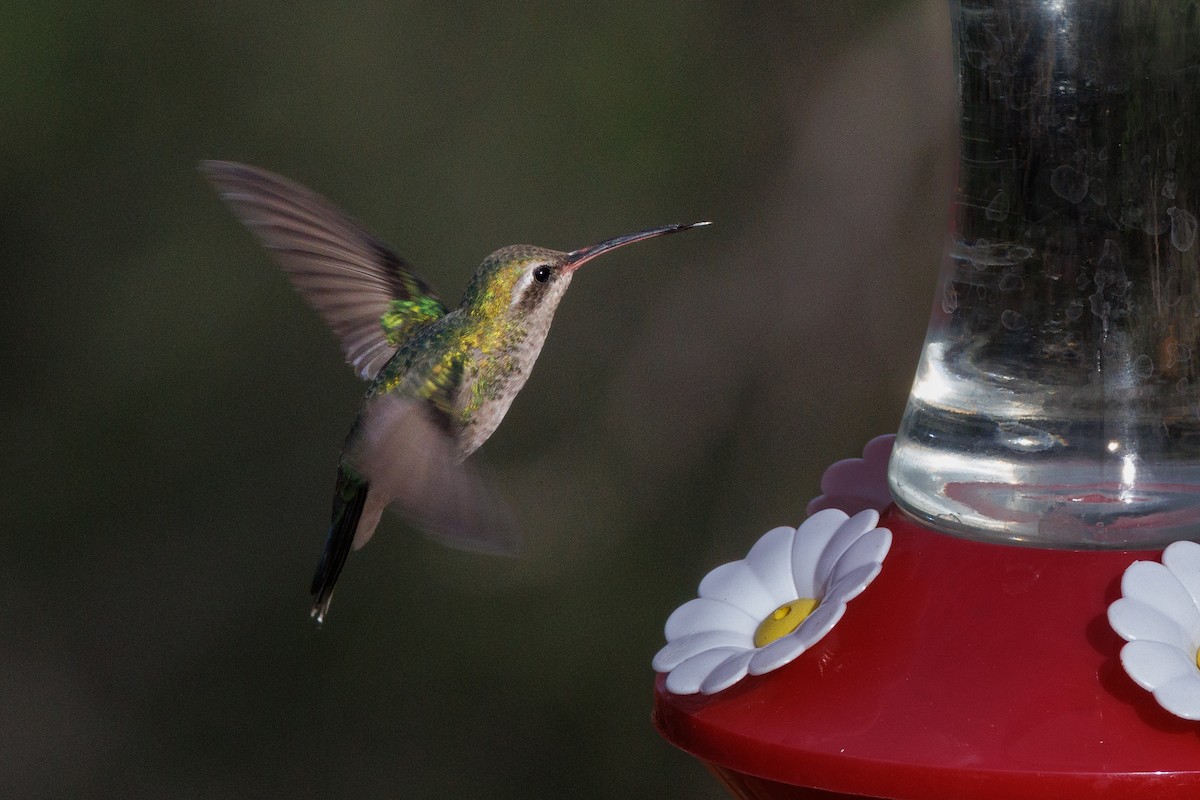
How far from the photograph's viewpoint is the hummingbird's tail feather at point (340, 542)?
2.71m

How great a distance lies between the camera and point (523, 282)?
248cm

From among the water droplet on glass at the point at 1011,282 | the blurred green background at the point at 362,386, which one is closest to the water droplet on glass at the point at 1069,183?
the water droplet on glass at the point at 1011,282

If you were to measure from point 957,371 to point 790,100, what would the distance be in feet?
9.92

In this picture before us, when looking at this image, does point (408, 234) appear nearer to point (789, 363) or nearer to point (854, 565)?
point (789, 363)

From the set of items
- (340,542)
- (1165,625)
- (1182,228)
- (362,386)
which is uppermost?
(1182,228)

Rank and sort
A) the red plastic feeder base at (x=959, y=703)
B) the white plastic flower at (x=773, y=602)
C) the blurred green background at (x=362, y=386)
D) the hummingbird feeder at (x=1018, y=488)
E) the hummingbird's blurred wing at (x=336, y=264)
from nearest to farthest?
1. the red plastic feeder base at (x=959, y=703)
2. the hummingbird feeder at (x=1018, y=488)
3. the white plastic flower at (x=773, y=602)
4. the hummingbird's blurred wing at (x=336, y=264)
5. the blurred green background at (x=362, y=386)

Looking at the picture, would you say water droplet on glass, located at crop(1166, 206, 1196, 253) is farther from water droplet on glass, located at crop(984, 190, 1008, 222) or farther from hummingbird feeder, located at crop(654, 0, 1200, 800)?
water droplet on glass, located at crop(984, 190, 1008, 222)

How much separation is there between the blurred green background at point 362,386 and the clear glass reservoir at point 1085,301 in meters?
2.85

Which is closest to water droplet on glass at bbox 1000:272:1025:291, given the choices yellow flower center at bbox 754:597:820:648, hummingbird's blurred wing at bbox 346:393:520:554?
yellow flower center at bbox 754:597:820:648

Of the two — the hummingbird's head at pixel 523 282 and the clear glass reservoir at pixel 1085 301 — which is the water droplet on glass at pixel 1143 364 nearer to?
the clear glass reservoir at pixel 1085 301

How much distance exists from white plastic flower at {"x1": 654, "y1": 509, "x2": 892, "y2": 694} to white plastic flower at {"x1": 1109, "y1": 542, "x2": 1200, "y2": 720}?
0.85 feet

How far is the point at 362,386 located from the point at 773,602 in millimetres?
3622

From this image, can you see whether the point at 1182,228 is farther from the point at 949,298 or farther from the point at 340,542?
the point at 340,542

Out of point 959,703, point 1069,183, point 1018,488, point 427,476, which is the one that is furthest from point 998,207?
point 427,476
